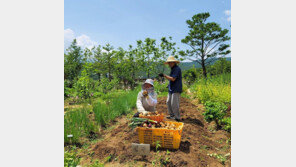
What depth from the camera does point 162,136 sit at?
102 inches

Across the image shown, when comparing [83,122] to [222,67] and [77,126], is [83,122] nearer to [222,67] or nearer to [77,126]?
[77,126]

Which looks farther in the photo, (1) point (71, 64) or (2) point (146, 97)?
(1) point (71, 64)

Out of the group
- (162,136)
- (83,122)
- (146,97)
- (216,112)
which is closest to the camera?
(162,136)

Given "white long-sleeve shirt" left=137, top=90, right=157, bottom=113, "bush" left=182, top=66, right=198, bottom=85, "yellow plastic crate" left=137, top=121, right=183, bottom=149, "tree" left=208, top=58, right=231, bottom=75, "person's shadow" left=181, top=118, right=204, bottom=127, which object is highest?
"tree" left=208, top=58, right=231, bottom=75

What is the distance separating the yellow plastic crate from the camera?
256 cm

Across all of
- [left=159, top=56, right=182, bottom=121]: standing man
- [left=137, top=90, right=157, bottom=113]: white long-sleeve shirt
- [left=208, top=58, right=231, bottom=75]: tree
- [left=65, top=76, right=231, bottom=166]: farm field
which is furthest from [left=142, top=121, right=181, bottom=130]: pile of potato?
[left=208, top=58, right=231, bottom=75]: tree

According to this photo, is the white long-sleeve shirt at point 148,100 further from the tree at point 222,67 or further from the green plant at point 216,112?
the tree at point 222,67

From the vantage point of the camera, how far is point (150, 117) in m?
2.71

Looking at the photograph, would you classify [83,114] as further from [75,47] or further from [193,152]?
[75,47]

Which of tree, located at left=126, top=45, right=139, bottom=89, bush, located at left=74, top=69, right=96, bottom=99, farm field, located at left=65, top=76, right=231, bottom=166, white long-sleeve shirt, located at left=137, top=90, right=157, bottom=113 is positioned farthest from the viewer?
tree, located at left=126, top=45, right=139, bottom=89

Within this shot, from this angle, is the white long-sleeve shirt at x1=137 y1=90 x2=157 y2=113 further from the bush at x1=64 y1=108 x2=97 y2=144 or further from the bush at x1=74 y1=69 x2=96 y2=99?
the bush at x1=74 y1=69 x2=96 y2=99

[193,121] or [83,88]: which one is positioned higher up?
[83,88]

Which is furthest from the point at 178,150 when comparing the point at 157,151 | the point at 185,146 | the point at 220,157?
the point at 220,157
